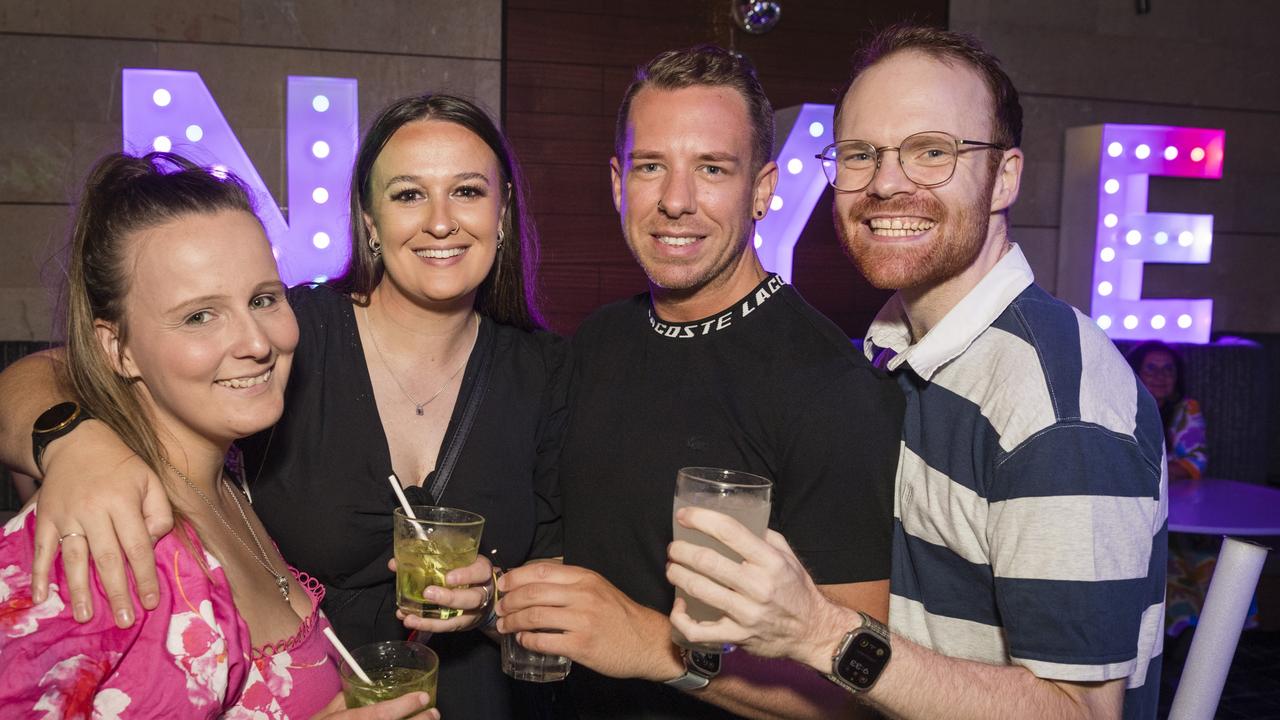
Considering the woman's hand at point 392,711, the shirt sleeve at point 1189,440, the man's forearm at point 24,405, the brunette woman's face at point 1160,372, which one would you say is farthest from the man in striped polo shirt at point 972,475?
the brunette woman's face at point 1160,372

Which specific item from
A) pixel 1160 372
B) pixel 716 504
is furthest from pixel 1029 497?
pixel 1160 372

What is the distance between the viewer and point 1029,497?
1.29 meters

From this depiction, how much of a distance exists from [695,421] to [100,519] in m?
1.02

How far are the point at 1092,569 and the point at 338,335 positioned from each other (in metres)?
1.54

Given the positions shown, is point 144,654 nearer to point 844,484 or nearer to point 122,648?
point 122,648

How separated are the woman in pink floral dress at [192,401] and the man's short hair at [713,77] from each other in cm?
89

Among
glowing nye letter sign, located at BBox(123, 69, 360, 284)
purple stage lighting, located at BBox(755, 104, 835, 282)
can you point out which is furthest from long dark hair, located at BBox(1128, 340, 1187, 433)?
glowing nye letter sign, located at BBox(123, 69, 360, 284)

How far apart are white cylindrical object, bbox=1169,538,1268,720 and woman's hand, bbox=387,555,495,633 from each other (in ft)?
3.46

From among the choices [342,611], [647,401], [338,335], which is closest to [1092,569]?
[647,401]

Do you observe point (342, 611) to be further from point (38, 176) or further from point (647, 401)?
point (38, 176)

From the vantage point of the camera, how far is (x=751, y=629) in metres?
1.14

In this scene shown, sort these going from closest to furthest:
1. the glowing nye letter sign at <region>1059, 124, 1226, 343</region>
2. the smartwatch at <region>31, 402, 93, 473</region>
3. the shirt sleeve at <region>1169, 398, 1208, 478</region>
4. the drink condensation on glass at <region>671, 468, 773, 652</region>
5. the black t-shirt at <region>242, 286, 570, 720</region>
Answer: the drink condensation on glass at <region>671, 468, 773, 652</region>, the smartwatch at <region>31, 402, 93, 473</region>, the black t-shirt at <region>242, 286, 570, 720</region>, the shirt sleeve at <region>1169, 398, 1208, 478</region>, the glowing nye letter sign at <region>1059, 124, 1226, 343</region>

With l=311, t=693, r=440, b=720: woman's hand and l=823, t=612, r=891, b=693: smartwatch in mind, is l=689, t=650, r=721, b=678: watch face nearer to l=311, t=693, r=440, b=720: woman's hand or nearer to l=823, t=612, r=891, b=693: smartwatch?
l=823, t=612, r=891, b=693: smartwatch

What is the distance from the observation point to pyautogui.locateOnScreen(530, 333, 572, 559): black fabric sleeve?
6.63 feet
